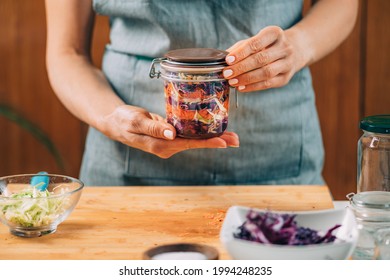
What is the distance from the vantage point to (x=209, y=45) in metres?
1.73

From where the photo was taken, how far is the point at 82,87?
1706 millimetres

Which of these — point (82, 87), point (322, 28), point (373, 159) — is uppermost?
point (322, 28)

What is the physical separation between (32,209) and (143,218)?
0.23 meters

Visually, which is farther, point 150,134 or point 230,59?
point 150,134

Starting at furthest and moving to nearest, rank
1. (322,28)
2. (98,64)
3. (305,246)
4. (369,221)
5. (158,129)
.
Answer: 1. (98,64)
2. (322,28)
3. (158,129)
4. (369,221)
5. (305,246)

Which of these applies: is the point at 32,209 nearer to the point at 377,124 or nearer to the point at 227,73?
the point at 227,73

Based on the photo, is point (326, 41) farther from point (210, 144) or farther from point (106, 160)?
point (106, 160)

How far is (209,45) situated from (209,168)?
0.31 meters

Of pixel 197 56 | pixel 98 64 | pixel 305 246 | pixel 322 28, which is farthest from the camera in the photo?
pixel 98 64

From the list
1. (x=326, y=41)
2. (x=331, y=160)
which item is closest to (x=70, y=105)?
(x=326, y=41)

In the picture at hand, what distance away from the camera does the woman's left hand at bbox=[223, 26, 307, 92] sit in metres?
1.35

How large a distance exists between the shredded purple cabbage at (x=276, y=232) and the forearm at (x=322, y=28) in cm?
59

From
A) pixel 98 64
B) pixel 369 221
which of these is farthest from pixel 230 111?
pixel 98 64
